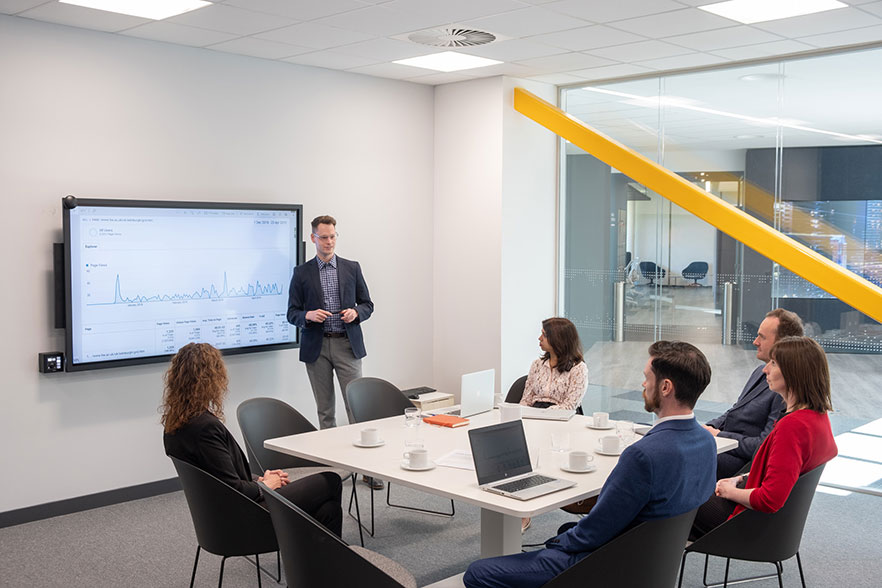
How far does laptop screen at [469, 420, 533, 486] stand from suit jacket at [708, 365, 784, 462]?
54.1 inches

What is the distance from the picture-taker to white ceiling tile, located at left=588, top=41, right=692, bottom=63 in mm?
6043

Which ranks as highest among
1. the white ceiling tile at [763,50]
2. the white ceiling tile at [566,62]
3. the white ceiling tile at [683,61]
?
the white ceiling tile at [566,62]

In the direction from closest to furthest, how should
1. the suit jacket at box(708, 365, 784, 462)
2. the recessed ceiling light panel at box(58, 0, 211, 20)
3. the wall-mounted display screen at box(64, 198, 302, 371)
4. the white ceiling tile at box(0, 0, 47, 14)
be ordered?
the suit jacket at box(708, 365, 784, 462) → the white ceiling tile at box(0, 0, 47, 14) → the recessed ceiling light panel at box(58, 0, 211, 20) → the wall-mounted display screen at box(64, 198, 302, 371)

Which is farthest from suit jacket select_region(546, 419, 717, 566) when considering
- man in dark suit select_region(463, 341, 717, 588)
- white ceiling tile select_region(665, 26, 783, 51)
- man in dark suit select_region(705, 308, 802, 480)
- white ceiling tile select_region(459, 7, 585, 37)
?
white ceiling tile select_region(665, 26, 783, 51)

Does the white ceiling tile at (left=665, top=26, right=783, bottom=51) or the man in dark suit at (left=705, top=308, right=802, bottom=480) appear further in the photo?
the white ceiling tile at (left=665, top=26, right=783, bottom=51)

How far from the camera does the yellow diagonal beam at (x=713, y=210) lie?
583 centimetres

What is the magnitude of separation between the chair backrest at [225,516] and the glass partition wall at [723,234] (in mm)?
4336

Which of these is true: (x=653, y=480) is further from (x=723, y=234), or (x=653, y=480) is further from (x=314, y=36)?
(x=723, y=234)

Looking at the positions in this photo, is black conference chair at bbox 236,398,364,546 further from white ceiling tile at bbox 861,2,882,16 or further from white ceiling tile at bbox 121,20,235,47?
white ceiling tile at bbox 861,2,882,16

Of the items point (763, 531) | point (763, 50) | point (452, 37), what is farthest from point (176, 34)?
point (763, 531)

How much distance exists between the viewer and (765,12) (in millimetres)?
5168

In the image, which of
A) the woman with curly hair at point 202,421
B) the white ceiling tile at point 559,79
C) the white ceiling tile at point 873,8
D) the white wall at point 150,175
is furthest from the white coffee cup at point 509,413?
the white ceiling tile at point 559,79

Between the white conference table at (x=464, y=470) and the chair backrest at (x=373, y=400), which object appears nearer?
the white conference table at (x=464, y=470)

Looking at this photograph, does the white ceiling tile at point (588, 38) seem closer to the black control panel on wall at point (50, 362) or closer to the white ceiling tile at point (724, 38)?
the white ceiling tile at point (724, 38)
